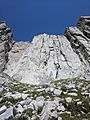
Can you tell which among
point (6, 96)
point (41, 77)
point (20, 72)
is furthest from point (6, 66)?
point (6, 96)

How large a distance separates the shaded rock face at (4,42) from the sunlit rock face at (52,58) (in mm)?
1101

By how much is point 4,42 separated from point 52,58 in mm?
12079

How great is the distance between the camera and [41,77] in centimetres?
4066

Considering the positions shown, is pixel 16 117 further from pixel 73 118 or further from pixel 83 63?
pixel 83 63

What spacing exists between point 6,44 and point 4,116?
1806 inches

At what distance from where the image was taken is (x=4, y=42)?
185 ft

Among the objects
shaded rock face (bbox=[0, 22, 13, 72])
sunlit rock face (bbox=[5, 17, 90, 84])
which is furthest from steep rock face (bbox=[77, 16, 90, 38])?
shaded rock face (bbox=[0, 22, 13, 72])

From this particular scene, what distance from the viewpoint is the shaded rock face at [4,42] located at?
165 feet

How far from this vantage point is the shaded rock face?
50.2 meters

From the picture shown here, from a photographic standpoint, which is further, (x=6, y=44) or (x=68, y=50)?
(x=6, y=44)

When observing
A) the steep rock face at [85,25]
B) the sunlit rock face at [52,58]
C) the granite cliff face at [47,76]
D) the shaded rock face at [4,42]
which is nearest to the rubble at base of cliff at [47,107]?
the granite cliff face at [47,76]

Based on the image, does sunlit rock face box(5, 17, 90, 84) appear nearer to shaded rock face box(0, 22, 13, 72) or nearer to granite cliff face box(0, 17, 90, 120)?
Result: granite cliff face box(0, 17, 90, 120)

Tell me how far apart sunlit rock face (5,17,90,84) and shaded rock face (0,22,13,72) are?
1.10 m

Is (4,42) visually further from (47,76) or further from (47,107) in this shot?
(47,107)
